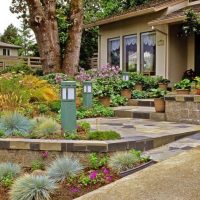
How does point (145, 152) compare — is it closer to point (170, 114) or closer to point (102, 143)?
point (102, 143)

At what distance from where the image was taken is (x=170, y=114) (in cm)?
875

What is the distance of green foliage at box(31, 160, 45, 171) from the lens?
248 inches

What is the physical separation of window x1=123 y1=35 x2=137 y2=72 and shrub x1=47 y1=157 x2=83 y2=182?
36.0 ft

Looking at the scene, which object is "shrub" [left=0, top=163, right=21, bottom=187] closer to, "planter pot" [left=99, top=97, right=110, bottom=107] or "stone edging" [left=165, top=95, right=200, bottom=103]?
"stone edging" [left=165, top=95, right=200, bottom=103]

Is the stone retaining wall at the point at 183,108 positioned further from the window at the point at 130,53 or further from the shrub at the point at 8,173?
the window at the point at 130,53

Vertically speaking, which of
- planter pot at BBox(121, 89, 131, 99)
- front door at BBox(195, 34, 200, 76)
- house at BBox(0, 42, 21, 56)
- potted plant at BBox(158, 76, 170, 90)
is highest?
house at BBox(0, 42, 21, 56)

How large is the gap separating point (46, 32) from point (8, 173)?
963 cm

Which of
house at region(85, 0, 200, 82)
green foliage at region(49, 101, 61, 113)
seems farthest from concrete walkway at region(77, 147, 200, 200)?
house at region(85, 0, 200, 82)

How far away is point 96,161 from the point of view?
605cm

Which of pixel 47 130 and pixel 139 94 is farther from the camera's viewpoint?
pixel 139 94

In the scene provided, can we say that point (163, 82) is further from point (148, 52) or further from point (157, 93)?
point (148, 52)

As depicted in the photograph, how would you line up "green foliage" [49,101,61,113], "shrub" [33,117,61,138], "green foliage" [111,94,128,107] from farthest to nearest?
"green foliage" [111,94,128,107] → "green foliage" [49,101,61,113] → "shrub" [33,117,61,138]

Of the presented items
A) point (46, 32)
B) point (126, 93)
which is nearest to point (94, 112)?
point (126, 93)

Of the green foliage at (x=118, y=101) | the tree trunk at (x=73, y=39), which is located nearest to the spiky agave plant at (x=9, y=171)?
the green foliage at (x=118, y=101)
